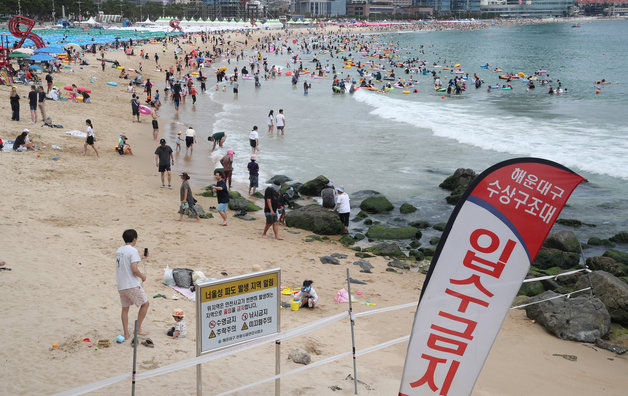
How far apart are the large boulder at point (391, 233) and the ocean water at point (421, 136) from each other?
1.64m

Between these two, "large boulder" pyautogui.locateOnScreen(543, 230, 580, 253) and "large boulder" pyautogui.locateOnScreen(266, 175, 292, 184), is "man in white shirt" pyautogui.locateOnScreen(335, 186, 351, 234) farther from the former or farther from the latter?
"large boulder" pyautogui.locateOnScreen(543, 230, 580, 253)

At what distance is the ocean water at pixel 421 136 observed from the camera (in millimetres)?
20884

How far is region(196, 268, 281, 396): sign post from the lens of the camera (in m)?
5.14

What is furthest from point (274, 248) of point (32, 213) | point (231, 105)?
point (231, 105)

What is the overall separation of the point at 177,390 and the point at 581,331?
6.76 m

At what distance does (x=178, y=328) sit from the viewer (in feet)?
25.8

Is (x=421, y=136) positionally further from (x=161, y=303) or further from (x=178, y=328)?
(x=178, y=328)

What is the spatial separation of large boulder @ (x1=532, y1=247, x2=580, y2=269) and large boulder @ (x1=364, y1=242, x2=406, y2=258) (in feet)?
11.0

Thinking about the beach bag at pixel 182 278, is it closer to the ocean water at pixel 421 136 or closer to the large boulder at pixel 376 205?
the large boulder at pixel 376 205

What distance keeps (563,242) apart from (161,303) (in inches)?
410

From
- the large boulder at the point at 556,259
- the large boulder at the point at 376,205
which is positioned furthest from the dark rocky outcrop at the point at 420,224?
the large boulder at the point at 556,259

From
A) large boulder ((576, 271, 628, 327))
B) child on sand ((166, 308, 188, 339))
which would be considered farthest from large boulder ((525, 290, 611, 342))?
child on sand ((166, 308, 188, 339))

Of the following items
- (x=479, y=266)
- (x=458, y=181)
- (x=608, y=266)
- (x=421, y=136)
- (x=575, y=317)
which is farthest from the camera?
(x=421, y=136)

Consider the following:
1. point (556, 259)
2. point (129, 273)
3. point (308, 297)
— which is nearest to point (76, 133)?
point (308, 297)
